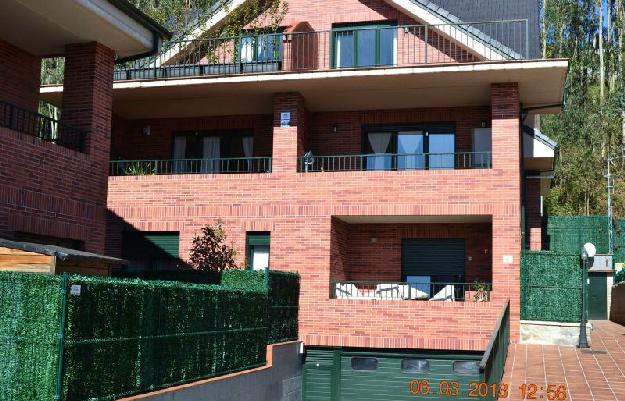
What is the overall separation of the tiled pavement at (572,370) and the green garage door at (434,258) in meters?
3.96

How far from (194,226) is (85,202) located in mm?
6703

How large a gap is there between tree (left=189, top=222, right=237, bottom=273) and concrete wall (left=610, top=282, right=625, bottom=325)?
517 inches

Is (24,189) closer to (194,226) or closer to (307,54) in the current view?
(194,226)

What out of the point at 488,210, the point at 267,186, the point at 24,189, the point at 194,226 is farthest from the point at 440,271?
the point at 24,189

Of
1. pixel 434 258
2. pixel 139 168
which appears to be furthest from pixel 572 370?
pixel 139 168

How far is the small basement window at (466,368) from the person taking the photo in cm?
2023

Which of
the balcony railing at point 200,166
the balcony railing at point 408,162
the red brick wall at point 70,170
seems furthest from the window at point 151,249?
the red brick wall at point 70,170

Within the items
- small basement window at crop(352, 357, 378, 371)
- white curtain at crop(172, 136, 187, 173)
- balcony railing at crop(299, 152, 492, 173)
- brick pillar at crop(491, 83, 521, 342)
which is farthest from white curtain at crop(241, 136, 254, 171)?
brick pillar at crop(491, 83, 521, 342)

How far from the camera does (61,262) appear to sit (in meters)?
12.2

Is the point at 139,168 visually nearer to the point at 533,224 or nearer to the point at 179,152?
the point at 179,152

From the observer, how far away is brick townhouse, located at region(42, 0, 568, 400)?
67.6 feet

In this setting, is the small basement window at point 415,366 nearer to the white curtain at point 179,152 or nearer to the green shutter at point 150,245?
the green shutter at point 150,245

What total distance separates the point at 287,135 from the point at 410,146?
3859 millimetres

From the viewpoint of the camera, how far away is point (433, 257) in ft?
75.9
